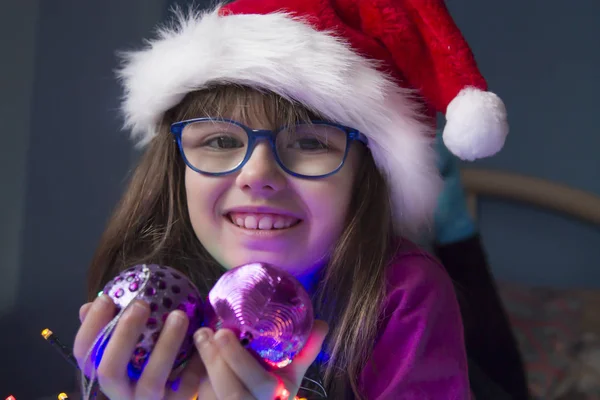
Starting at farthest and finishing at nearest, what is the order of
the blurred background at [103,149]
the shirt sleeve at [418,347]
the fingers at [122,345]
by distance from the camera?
the blurred background at [103,149]
the shirt sleeve at [418,347]
the fingers at [122,345]

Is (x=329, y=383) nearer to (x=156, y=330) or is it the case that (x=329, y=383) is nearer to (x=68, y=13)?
(x=156, y=330)

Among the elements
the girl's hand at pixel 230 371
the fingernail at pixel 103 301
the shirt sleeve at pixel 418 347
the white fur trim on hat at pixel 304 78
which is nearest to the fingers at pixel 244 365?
the girl's hand at pixel 230 371

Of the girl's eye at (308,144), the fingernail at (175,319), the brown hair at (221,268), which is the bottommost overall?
the brown hair at (221,268)

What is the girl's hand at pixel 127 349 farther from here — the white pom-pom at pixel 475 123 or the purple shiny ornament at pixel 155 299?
the white pom-pom at pixel 475 123

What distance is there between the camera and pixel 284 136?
2.56 feet

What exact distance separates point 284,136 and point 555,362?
951 millimetres

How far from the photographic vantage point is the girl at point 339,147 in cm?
78

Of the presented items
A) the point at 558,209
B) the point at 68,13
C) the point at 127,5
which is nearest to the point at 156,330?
the point at 68,13

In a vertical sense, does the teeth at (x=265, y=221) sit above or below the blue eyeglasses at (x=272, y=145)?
below

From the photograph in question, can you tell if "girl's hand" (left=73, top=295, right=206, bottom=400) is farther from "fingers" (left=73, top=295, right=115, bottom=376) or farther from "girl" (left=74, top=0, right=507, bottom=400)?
"girl" (left=74, top=0, right=507, bottom=400)

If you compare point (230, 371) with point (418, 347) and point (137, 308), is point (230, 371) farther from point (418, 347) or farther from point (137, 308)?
point (418, 347)

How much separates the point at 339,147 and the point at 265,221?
134 mm

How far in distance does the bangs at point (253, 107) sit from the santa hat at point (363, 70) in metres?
0.01

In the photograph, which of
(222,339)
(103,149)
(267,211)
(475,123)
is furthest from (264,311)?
(103,149)
